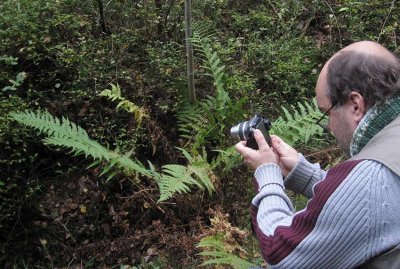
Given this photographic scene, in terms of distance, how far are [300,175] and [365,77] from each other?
0.76 metres

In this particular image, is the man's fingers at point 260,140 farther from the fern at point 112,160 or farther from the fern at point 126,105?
the fern at point 126,105

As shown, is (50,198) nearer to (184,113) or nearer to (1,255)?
(1,255)

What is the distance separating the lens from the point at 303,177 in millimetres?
2354

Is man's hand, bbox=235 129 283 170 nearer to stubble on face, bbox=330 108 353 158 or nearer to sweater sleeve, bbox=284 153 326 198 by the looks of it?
sweater sleeve, bbox=284 153 326 198

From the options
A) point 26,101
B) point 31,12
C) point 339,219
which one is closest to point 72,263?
point 26,101

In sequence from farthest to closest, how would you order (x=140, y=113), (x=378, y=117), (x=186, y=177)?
1. (x=140, y=113)
2. (x=186, y=177)
3. (x=378, y=117)

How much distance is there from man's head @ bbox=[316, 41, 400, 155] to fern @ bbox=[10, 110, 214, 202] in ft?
5.65

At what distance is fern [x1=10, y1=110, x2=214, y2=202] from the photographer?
344 centimetres

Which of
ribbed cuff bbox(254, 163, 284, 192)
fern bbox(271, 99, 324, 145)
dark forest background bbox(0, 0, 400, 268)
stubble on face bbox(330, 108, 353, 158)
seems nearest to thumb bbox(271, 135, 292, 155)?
ribbed cuff bbox(254, 163, 284, 192)

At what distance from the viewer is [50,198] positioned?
3945 mm

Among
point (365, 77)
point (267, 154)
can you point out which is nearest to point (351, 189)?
point (365, 77)

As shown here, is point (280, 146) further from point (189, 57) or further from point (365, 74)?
point (189, 57)

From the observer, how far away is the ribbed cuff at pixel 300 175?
7.72 ft

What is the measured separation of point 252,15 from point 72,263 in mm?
3456
